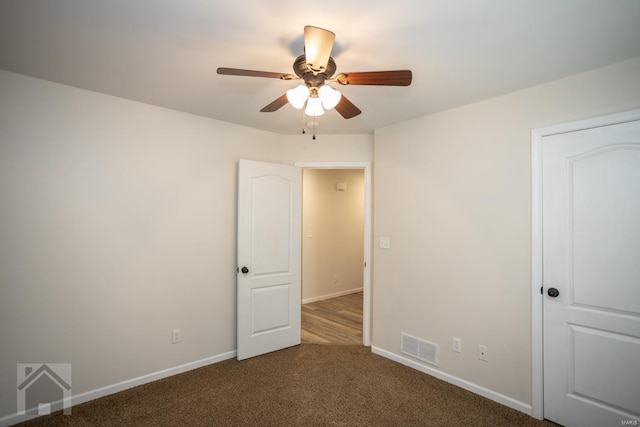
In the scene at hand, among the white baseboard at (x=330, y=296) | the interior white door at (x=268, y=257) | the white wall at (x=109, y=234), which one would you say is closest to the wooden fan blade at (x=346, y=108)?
the interior white door at (x=268, y=257)

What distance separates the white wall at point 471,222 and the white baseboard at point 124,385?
5.74 ft

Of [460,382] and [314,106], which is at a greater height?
[314,106]

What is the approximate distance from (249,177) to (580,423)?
3352mm

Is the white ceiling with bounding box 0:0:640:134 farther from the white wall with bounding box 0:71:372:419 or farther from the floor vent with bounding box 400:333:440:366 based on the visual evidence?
the floor vent with bounding box 400:333:440:366

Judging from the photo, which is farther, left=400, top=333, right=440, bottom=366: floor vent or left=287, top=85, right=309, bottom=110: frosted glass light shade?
left=400, top=333, right=440, bottom=366: floor vent

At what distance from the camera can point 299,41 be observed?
1.87m

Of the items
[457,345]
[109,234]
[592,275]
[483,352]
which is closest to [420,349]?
[457,345]

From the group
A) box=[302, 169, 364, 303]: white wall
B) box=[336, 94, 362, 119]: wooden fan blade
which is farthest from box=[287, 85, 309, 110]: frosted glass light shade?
box=[302, 169, 364, 303]: white wall

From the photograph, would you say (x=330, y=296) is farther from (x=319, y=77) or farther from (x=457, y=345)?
(x=319, y=77)

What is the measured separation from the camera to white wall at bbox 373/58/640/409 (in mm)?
2426

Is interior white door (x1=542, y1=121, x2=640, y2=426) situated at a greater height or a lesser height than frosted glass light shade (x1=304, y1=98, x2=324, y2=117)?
lesser

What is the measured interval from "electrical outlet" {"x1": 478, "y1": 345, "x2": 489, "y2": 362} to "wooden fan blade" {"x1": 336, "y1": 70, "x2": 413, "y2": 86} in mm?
2231

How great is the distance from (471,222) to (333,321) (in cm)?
258

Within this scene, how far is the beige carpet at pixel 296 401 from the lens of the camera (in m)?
2.35
